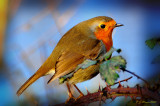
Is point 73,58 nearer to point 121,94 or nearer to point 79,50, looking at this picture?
point 79,50

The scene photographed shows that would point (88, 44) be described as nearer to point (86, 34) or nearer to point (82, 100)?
point (86, 34)

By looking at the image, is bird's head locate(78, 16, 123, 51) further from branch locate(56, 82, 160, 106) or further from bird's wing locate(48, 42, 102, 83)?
branch locate(56, 82, 160, 106)

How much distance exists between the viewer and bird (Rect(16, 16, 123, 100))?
61.6 inches

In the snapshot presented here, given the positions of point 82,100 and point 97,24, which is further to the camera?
point 97,24

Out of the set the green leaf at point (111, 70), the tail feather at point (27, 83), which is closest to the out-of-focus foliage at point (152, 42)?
the green leaf at point (111, 70)

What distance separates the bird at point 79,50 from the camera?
5.13 feet

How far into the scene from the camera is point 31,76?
66.5 inches

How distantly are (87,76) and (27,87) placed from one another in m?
0.46

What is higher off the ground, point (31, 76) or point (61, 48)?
point (61, 48)

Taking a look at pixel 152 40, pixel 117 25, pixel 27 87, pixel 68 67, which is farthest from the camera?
pixel 117 25

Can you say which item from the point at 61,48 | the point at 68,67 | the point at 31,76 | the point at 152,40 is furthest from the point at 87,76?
the point at 152,40

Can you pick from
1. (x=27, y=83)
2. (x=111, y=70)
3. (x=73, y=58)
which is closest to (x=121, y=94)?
(x=111, y=70)

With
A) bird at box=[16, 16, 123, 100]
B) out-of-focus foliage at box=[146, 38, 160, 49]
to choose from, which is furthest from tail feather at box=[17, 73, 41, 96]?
out-of-focus foliage at box=[146, 38, 160, 49]

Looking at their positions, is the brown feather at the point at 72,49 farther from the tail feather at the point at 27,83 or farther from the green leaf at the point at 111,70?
the green leaf at the point at 111,70
